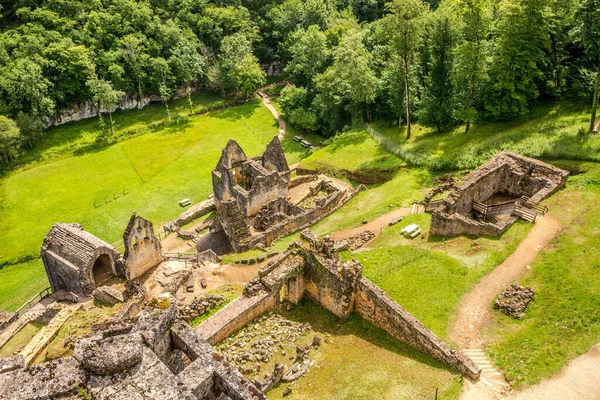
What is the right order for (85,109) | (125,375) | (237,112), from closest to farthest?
(125,375) < (85,109) < (237,112)

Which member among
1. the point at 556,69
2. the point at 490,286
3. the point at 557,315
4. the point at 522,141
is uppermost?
the point at 556,69

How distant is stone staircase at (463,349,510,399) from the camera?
2361 cm

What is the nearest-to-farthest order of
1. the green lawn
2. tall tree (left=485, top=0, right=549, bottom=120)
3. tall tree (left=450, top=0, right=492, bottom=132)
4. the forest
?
tall tree (left=450, top=0, right=492, bottom=132) → tall tree (left=485, top=0, right=549, bottom=120) → the forest → the green lawn

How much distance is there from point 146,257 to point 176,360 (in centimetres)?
2032

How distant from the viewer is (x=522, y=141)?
4647 centimetres

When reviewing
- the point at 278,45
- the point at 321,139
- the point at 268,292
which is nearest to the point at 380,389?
the point at 268,292

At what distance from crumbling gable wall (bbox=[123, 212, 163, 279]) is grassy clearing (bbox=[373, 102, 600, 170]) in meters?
28.1

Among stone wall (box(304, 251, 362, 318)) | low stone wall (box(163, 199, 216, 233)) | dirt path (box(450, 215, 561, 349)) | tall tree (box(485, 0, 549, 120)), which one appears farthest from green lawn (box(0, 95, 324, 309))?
dirt path (box(450, 215, 561, 349))

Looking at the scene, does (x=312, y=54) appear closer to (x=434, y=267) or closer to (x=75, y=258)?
(x=75, y=258)

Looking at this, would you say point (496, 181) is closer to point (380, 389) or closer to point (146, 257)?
point (380, 389)

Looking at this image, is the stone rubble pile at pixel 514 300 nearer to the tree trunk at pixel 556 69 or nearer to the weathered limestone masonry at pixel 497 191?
the weathered limestone masonry at pixel 497 191

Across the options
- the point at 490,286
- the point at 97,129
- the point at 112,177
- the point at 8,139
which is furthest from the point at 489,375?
the point at 97,129

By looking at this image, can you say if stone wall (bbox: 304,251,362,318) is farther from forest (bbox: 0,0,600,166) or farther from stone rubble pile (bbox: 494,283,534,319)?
forest (bbox: 0,0,600,166)

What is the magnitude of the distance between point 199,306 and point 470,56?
35.9 metres
